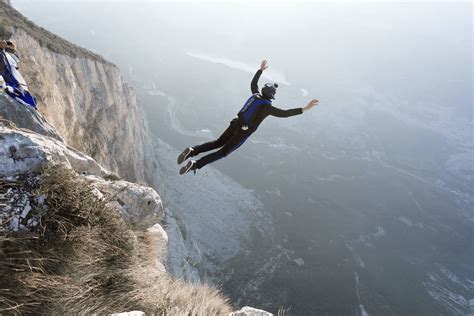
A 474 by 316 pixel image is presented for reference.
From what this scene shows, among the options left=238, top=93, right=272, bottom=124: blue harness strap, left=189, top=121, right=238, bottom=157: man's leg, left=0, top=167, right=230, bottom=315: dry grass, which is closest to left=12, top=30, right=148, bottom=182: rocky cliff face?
left=189, top=121, right=238, bottom=157: man's leg

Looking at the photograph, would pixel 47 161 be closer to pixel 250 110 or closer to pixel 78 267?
pixel 78 267

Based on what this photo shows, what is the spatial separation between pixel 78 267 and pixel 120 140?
25.1 meters

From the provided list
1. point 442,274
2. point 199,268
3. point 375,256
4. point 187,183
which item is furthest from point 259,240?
point 442,274

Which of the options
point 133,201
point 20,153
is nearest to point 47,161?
point 20,153

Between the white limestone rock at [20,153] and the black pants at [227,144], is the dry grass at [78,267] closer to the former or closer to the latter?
the white limestone rock at [20,153]

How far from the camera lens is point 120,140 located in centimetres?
2756

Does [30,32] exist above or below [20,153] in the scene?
below

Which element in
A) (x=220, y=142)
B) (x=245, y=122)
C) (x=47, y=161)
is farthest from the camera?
(x=220, y=142)

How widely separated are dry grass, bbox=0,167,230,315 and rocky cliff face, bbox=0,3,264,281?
311cm

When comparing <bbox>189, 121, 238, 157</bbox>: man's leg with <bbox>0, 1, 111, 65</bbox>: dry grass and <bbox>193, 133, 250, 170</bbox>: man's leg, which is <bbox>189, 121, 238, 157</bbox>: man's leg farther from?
<bbox>0, 1, 111, 65</bbox>: dry grass

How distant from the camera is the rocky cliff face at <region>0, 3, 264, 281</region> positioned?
16422 millimetres

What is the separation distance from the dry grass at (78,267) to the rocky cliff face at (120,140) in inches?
123

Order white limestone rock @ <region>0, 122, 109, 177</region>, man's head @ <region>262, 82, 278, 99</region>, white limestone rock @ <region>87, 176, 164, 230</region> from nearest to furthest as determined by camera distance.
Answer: white limestone rock @ <region>0, 122, 109, 177</region> → white limestone rock @ <region>87, 176, 164, 230</region> → man's head @ <region>262, 82, 278, 99</region>

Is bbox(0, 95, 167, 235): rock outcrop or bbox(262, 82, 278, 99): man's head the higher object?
bbox(262, 82, 278, 99): man's head
